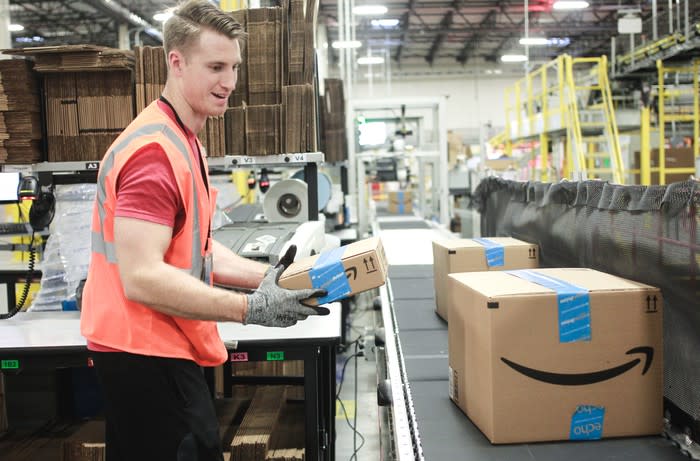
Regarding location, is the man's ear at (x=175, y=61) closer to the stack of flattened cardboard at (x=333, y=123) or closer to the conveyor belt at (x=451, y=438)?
the conveyor belt at (x=451, y=438)

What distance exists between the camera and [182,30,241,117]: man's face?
1.49 m

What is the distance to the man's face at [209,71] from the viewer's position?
1.49 meters

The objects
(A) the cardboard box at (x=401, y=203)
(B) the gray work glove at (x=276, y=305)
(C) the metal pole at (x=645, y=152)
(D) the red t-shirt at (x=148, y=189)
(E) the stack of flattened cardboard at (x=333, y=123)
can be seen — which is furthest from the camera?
(A) the cardboard box at (x=401, y=203)

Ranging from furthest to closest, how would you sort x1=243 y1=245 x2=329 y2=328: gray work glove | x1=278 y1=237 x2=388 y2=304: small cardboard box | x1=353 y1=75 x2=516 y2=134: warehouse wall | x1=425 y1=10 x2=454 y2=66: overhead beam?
1. x1=353 y1=75 x2=516 y2=134: warehouse wall
2. x1=425 y1=10 x2=454 y2=66: overhead beam
3. x1=278 y1=237 x2=388 y2=304: small cardboard box
4. x1=243 y1=245 x2=329 y2=328: gray work glove

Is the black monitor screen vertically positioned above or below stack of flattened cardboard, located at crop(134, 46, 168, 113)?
below

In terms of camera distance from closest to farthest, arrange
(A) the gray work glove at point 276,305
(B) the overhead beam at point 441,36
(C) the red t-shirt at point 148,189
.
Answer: (C) the red t-shirt at point 148,189
(A) the gray work glove at point 276,305
(B) the overhead beam at point 441,36

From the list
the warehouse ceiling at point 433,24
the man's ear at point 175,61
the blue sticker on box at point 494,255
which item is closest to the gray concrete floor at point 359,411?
the blue sticker on box at point 494,255

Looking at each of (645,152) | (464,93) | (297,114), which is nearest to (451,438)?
(297,114)

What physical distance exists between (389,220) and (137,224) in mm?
7966

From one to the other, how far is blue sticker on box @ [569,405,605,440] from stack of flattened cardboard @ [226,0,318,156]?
6.74 feet

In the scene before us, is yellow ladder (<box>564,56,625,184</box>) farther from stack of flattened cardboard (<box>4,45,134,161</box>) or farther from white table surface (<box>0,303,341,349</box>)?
white table surface (<box>0,303,341,349</box>)

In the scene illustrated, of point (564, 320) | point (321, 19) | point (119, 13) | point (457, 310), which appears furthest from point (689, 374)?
point (321, 19)

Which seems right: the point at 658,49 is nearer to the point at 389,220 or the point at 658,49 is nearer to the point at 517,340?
the point at 389,220

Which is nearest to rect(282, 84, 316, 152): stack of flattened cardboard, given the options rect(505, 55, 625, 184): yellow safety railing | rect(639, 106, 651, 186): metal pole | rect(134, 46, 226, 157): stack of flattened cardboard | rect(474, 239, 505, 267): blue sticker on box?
rect(134, 46, 226, 157): stack of flattened cardboard
